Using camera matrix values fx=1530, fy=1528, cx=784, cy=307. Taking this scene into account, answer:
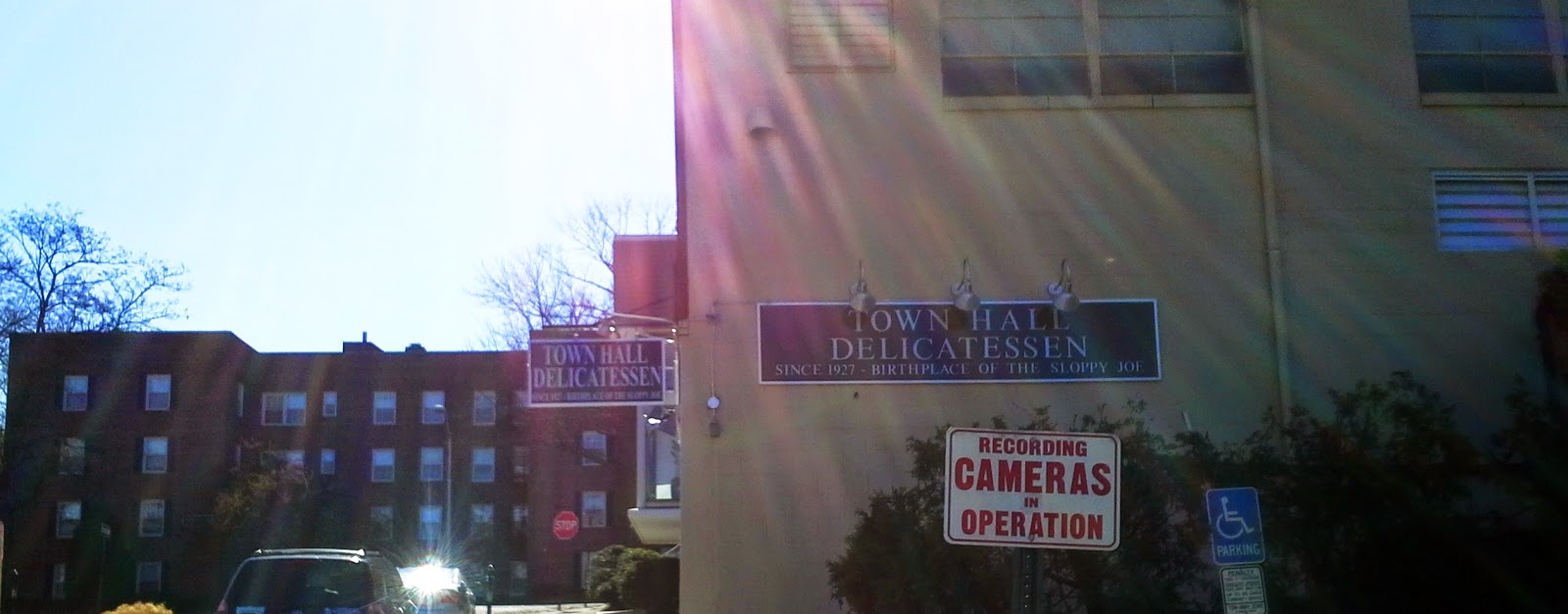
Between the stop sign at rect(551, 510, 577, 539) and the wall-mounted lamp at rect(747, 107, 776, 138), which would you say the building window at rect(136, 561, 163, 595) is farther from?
the wall-mounted lamp at rect(747, 107, 776, 138)

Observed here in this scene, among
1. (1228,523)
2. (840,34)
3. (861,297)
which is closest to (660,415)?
(861,297)

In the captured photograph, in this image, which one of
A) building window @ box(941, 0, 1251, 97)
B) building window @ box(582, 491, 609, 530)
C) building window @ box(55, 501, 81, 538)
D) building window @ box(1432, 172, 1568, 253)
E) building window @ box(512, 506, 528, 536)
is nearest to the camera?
building window @ box(1432, 172, 1568, 253)

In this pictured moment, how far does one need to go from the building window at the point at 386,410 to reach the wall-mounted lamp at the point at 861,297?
44.4 m

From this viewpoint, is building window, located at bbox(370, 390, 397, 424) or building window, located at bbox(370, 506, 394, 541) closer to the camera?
building window, located at bbox(370, 506, 394, 541)

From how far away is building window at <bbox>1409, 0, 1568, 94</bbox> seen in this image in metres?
17.5

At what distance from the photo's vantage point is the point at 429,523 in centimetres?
5700

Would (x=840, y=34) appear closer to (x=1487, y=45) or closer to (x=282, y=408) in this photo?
(x=1487, y=45)

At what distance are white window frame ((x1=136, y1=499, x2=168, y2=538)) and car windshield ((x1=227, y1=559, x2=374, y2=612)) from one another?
42800mm

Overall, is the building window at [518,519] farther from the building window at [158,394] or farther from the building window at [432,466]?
the building window at [158,394]

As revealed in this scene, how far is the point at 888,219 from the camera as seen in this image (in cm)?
1681

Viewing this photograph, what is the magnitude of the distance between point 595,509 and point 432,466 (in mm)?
7104

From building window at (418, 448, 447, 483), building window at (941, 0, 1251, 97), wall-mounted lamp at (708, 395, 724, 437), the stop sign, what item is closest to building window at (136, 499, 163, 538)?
building window at (418, 448, 447, 483)

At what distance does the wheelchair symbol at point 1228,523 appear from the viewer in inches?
399

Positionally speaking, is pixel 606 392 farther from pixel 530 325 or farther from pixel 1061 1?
pixel 530 325
